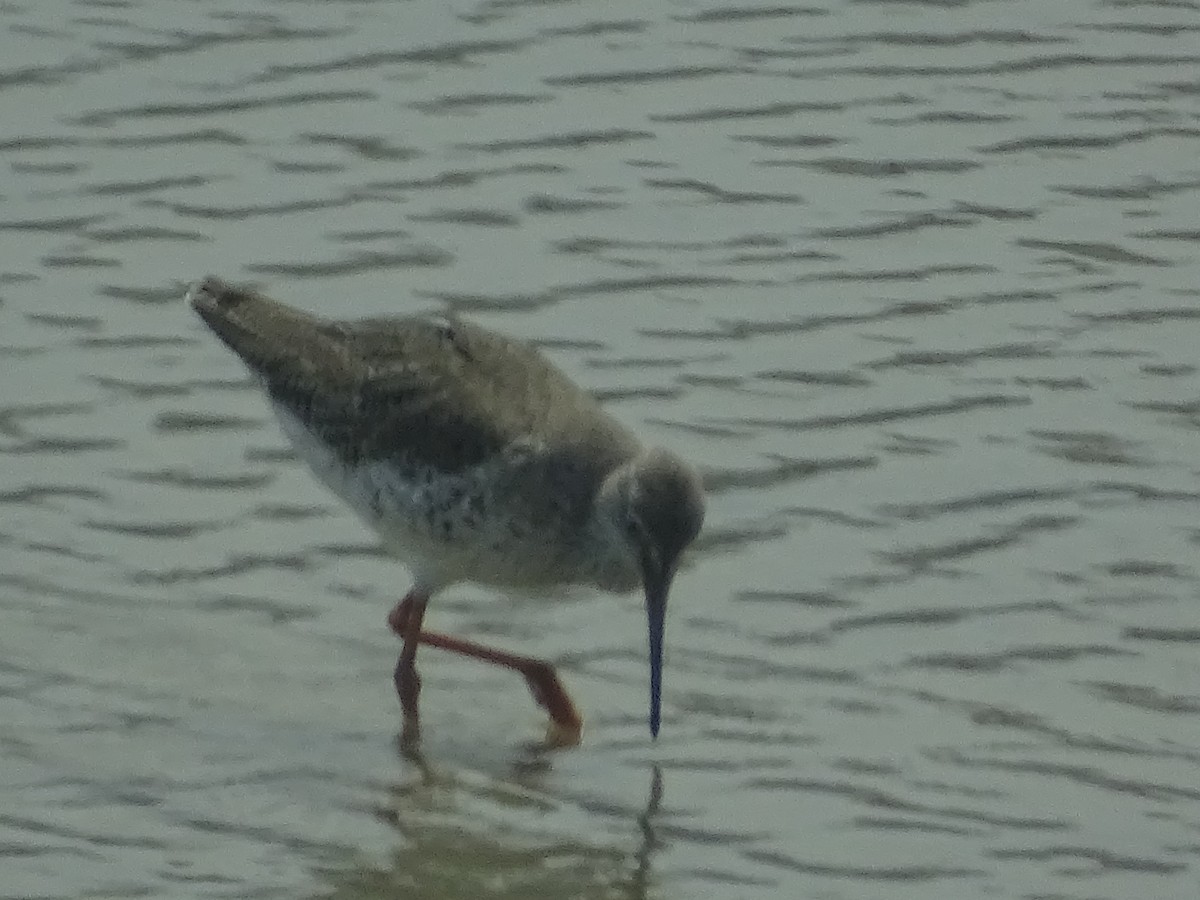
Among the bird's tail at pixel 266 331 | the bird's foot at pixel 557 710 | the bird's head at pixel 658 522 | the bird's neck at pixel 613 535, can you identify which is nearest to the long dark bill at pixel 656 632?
the bird's head at pixel 658 522

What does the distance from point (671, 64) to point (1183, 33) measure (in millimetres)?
2307

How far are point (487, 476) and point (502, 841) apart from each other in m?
1.20

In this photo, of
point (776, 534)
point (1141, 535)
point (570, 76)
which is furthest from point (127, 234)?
point (1141, 535)

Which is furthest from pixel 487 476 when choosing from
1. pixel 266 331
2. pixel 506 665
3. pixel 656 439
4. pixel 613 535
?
pixel 656 439

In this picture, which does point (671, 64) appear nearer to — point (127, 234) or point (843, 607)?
point (127, 234)

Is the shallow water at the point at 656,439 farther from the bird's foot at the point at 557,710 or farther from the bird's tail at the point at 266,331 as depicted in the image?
the bird's tail at the point at 266,331

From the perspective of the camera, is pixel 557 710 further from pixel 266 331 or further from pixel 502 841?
pixel 266 331

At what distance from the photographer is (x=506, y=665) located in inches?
371

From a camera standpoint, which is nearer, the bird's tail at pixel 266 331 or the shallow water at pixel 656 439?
the shallow water at pixel 656 439

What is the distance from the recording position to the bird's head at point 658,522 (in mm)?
8867

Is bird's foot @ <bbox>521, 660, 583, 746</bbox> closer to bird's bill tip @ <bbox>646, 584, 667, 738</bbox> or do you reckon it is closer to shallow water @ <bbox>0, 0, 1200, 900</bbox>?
shallow water @ <bbox>0, 0, 1200, 900</bbox>

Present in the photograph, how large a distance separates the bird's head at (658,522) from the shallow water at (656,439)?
328 millimetres

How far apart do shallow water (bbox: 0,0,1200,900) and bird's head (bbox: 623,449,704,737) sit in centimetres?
33

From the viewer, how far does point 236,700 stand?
9203 mm
